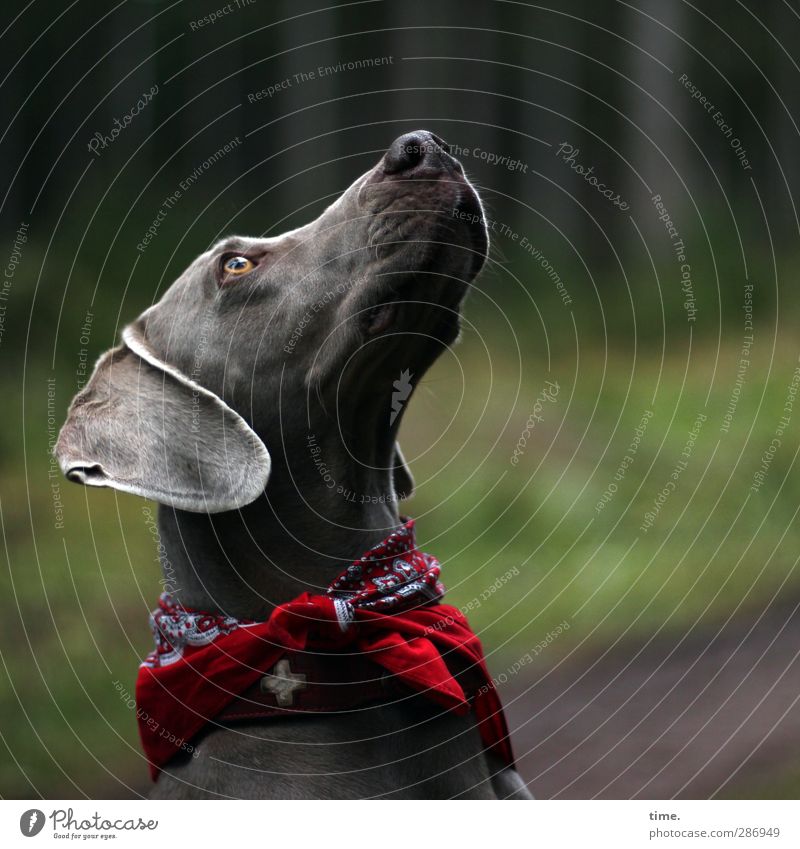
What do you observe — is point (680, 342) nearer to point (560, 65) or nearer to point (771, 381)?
point (771, 381)

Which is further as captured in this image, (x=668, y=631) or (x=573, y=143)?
(x=573, y=143)

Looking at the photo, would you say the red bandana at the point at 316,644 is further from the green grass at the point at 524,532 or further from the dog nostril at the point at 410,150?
the green grass at the point at 524,532

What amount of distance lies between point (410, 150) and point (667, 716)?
15.0 feet

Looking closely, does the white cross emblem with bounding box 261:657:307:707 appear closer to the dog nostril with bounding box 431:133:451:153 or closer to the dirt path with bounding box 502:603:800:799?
the dog nostril with bounding box 431:133:451:153

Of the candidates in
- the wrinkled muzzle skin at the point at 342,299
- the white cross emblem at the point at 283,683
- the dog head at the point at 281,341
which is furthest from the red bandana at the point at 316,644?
the wrinkled muzzle skin at the point at 342,299

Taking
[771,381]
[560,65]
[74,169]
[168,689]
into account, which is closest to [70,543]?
[74,169]

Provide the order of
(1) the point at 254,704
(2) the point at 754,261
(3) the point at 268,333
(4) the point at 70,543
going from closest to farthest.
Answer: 1. (1) the point at 254,704
2. (3) the point at 268,333
3. (4) the point at 70,543
4. (2) the point at 754,261

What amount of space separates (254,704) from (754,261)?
20.4 feet

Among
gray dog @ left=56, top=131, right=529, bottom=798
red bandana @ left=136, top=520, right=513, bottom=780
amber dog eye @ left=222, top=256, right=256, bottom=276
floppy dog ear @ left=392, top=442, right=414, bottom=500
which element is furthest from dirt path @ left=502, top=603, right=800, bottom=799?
amber dog eye @ left=222, top=256, right=256, bottom=276

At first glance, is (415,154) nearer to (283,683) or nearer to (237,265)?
(237,265)

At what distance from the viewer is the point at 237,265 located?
369 centimetres

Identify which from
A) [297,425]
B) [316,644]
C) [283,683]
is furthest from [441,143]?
[283,683]

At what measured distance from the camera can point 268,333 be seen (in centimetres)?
360

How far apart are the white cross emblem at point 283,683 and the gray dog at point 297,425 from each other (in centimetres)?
8
